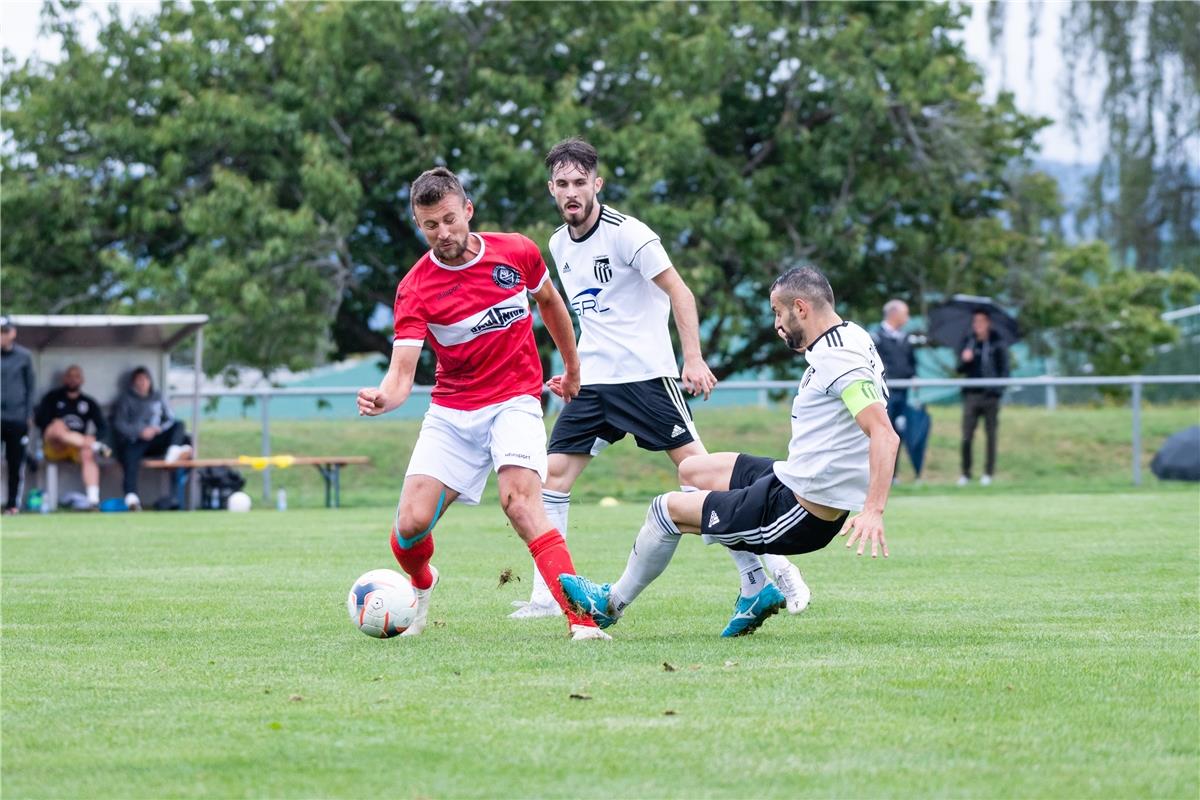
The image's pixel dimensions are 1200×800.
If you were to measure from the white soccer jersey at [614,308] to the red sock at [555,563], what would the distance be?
158cm

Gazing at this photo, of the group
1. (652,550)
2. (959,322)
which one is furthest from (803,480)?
(959,322)

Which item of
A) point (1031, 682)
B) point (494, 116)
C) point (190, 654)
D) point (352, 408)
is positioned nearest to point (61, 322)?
point (352, 408)

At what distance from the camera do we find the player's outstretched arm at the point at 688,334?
7.63m

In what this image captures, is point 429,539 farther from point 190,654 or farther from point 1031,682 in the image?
point 1031,682

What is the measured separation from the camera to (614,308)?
8.29 meters

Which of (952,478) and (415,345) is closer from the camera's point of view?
(415,345)

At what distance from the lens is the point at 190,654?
6.31 metres

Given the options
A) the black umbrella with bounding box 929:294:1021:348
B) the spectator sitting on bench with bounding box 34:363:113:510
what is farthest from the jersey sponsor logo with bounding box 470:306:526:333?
the black umbrella with bounding box 929:294:1021:348

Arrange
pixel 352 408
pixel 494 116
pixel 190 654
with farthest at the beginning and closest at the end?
pixel 494 116 → pixel 352 408 → pixel 190 654

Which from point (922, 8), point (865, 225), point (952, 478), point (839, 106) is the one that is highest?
point (922, 8)

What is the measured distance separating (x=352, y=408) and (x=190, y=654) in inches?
709

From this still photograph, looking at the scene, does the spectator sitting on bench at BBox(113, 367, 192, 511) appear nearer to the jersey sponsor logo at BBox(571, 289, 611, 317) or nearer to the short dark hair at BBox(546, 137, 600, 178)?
the jersey sponsor logo at BBox(571, 289, 611, 317)

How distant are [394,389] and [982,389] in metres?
14.9

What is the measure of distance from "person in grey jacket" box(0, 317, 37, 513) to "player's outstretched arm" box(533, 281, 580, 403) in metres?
11.9
